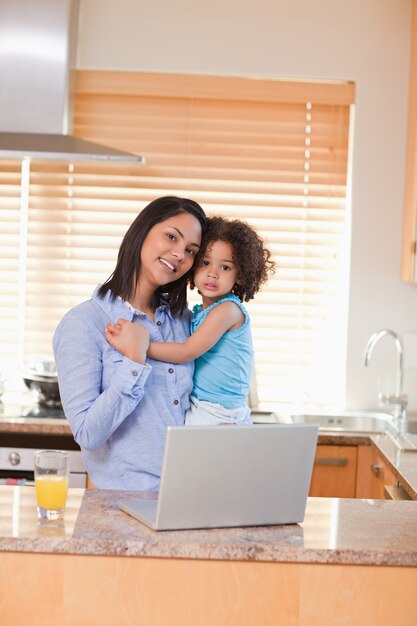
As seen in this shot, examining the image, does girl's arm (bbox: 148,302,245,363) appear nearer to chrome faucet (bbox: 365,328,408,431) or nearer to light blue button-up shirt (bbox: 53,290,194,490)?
light blue button-up shirt (bbox: 53,290,194,490)

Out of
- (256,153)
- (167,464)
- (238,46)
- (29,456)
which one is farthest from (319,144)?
(167,464)

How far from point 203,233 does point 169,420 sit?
472 mm

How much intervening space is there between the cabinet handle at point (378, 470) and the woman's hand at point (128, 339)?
1.42 m

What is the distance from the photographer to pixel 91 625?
166 cm

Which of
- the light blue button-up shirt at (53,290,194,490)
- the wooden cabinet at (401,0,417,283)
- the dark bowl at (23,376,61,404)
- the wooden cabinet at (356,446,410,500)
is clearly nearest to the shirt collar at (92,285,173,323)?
the light blue button-up shirt at (53,290,194,490)

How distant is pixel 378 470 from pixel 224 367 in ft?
3.42

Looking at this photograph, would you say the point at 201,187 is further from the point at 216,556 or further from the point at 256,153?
the point at 216,556

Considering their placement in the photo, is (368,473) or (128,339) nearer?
(128,339)

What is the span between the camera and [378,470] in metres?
3.22

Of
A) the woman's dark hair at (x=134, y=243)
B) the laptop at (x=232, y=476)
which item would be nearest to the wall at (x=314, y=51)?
the woman's dark hair at (x=134, y=243)

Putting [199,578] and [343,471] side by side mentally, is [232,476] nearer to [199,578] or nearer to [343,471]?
[199,578]

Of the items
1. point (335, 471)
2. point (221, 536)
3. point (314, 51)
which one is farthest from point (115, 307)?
point (314, 51)

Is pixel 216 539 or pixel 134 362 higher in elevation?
pixel 134 362

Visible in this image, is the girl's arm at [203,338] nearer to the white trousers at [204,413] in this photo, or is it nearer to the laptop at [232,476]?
the white trousers at [204,413]
